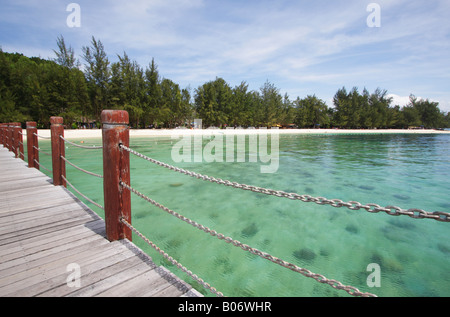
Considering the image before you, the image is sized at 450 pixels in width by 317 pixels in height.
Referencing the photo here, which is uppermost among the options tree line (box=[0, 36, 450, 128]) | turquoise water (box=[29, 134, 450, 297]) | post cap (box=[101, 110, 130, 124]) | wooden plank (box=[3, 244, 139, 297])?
tree line (box=[0, 36, 450, 128])

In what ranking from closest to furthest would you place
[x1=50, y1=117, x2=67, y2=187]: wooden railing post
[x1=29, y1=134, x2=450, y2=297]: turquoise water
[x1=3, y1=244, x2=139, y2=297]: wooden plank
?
[x1=3, y1=244, x2=139, y2=297]: wooden plank, [x1=29, y1=134, x2=450, y2=297]: turquoise water, [x1=50, y1=117, x2=67, y2=187]: wooden railing post

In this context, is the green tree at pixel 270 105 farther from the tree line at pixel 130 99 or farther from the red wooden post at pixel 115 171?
the red wooden post at pixel 115 171

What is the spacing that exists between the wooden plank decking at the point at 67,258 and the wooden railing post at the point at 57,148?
1140 millimetres

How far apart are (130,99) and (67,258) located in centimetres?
4661

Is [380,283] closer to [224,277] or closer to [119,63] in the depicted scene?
[224,277]

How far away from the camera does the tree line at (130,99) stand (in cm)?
3544

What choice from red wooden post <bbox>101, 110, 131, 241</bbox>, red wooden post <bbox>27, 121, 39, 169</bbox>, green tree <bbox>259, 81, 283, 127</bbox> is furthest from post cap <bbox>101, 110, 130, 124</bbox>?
green tree <bbox>259, 81, 283, 127</bbox>

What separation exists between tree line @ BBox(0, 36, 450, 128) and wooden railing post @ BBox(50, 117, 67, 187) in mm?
37580

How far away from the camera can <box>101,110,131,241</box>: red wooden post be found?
2.49 metres

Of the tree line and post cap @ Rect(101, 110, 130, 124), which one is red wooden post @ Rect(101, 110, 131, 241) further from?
the tree line

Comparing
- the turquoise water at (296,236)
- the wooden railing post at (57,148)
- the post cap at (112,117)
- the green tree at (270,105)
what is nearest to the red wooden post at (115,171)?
the post cap at (112,117)

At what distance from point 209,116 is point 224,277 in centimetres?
5443

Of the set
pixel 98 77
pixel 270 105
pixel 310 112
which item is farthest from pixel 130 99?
pixel 310 112

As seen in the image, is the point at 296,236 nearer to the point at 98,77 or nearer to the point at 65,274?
the point at 65,274
